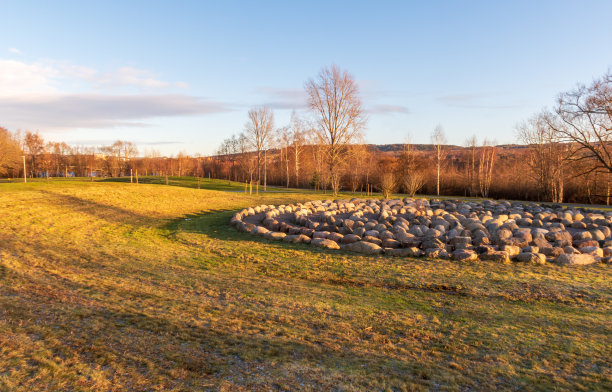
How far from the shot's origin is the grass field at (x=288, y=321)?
112 inches

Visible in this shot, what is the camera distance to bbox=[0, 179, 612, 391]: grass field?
285cm

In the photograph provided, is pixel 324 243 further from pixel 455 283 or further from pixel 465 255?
pixel 455 283

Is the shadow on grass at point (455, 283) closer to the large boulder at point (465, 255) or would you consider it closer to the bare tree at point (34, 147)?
the large boulder at point (465, 255)

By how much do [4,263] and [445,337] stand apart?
290 inches

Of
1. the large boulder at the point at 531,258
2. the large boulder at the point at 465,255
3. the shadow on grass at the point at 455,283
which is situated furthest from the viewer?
the large boulder at the point at 465,255

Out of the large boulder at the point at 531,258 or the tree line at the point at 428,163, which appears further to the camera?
the tree line at the point at 428,163

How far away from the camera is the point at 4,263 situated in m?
6.11

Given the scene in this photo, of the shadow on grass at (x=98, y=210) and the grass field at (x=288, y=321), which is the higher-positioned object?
the shadow on grass at (x=98, y=210)

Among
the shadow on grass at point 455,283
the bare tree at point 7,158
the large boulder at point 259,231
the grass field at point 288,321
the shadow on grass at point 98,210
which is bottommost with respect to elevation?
the shadow on grass at point 455,283

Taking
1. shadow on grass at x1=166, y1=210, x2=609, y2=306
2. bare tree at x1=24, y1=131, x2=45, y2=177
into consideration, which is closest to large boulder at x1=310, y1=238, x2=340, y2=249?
shadow on grass at x1=166, y1=210, x2=609, y2=306

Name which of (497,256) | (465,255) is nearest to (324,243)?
(465,255)

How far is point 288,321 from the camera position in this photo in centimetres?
409

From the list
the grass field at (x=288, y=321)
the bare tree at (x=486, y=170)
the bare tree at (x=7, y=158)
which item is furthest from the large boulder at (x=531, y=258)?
the bare tree at (x=7, y=158)

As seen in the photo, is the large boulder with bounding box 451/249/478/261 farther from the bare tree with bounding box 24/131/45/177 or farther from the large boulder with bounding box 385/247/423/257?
the bare tree with bounding box 24/131/45/177
